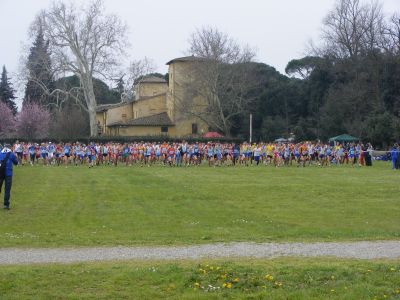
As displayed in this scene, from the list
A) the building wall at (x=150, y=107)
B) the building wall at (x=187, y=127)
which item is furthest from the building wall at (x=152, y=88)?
the building wall at (x=187, y=127)

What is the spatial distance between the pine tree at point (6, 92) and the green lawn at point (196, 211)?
67541 mm

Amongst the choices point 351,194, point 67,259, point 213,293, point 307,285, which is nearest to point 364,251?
point 307,285

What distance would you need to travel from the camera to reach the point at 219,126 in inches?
3115

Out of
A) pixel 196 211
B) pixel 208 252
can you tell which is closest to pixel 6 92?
pixel 196 211

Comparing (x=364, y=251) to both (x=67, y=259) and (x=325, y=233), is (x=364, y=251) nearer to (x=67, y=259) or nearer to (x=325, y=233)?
(x=325, y=233)

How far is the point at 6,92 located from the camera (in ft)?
315

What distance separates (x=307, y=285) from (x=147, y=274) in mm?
2383

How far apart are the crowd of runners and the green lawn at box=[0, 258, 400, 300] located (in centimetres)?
3626

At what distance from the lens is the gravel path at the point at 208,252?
11789 mm

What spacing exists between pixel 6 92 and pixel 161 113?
24812mm

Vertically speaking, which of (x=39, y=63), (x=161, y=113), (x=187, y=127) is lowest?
(x=187, y=127)

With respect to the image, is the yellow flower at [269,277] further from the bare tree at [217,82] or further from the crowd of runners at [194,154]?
the bare tree at [217,82]

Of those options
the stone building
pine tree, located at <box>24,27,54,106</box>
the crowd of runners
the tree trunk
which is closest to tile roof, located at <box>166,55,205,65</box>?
the stone building

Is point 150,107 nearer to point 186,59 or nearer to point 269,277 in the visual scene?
point 186,59
